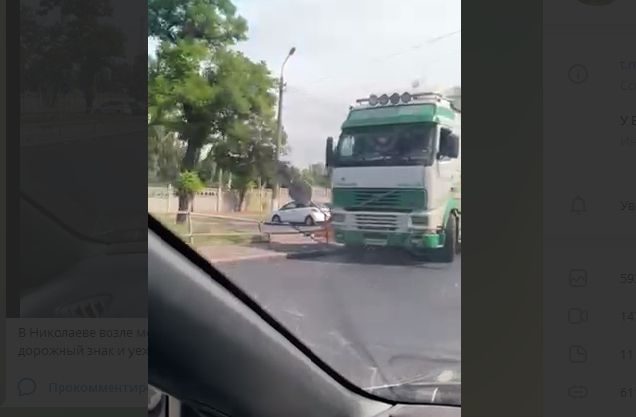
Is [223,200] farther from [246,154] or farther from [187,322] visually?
[187,322]

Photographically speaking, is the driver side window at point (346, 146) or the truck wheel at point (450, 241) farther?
the driver side window at point (346, 146)

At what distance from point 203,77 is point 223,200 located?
18 centimetres

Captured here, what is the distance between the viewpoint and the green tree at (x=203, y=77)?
91 centimetres

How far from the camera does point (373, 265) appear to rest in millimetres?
1085

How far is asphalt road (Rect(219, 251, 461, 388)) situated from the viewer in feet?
3.40

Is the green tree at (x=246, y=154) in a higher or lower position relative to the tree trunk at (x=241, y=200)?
higher

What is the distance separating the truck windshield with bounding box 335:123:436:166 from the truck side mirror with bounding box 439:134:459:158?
0.13ft
